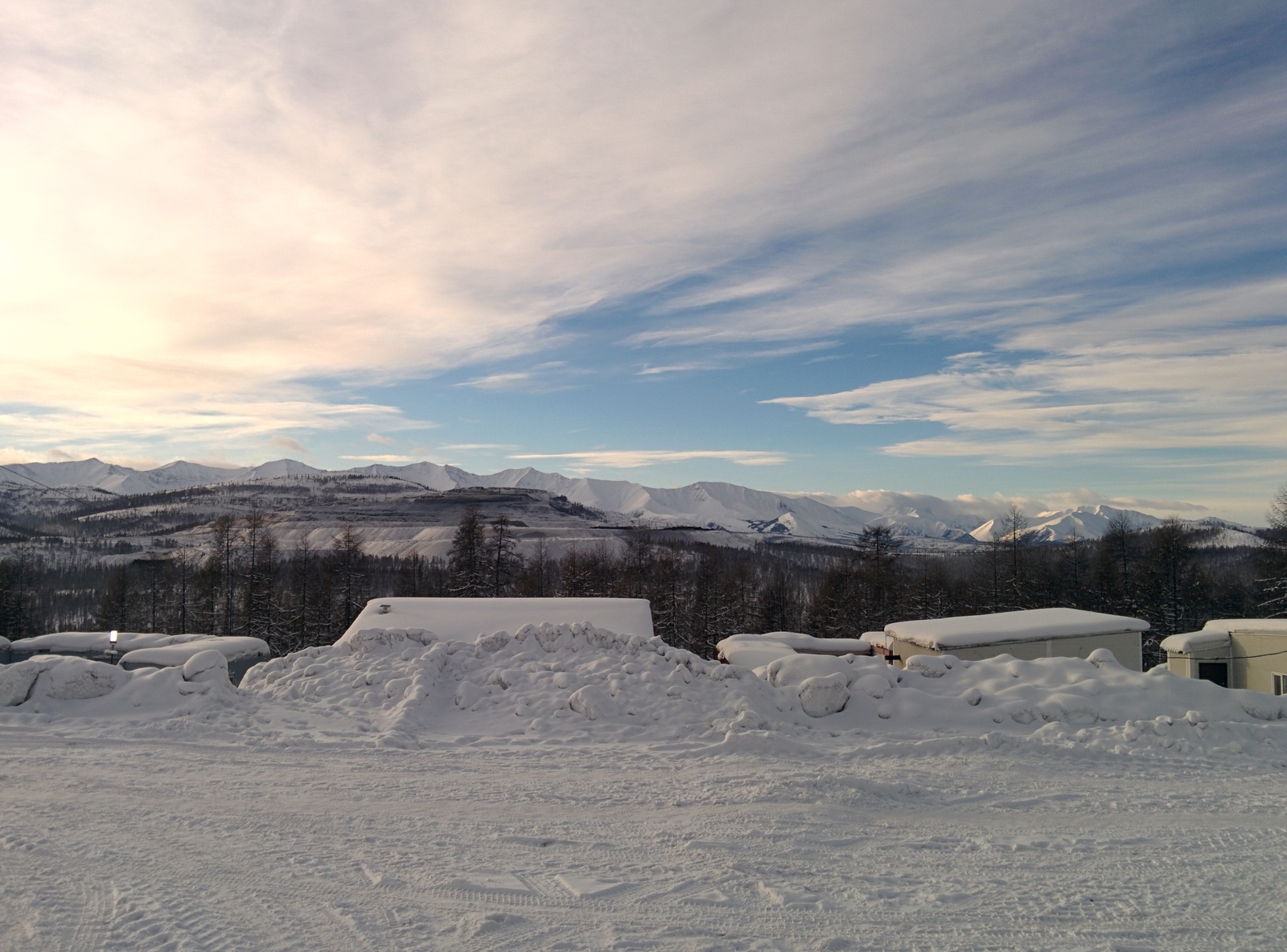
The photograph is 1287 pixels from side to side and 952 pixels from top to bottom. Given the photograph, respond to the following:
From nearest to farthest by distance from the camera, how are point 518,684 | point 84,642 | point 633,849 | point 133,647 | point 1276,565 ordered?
point 633,849 → point 518,684 → point 133,647 → point 84,642 → point 1276,565

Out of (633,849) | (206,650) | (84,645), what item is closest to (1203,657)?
(633,849)

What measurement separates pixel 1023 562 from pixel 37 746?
41922mm

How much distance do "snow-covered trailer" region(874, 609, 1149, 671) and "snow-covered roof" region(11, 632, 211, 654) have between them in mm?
16843

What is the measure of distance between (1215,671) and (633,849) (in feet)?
54.3

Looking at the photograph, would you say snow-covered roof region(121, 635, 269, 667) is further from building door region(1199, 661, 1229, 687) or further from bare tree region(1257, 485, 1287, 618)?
bare tree region(1257, 485, 1287, 618)

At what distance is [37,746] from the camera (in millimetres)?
8891

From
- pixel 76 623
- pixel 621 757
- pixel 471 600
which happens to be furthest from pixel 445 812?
pixel 76 623

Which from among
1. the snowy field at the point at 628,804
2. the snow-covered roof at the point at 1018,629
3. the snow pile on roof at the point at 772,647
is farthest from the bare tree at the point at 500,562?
the snowy field at the point at 628,804

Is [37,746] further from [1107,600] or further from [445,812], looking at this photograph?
[1107,600]

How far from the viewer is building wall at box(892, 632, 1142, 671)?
1636cm

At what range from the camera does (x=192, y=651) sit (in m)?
14.2

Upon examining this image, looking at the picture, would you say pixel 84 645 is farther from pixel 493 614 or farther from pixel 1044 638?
pixel 1044 638

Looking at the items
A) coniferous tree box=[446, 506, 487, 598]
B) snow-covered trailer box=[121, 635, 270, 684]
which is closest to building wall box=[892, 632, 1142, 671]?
snow-covered trailer box=[121, 635, 270, 684]

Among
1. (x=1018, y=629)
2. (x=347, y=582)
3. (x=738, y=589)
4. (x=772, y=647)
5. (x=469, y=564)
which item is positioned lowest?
(x=738, y=589)
